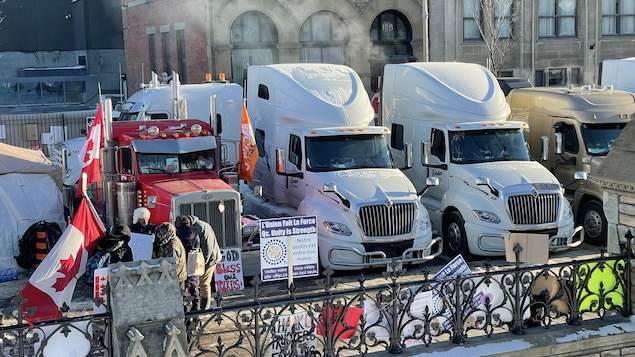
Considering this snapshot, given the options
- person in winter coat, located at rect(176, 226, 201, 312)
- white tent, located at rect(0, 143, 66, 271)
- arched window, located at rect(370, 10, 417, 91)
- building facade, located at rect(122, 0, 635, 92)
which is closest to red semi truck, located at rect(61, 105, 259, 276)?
white tent, located at rect(0, 143, 66, 271)

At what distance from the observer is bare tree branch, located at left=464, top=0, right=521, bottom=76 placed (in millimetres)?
36031

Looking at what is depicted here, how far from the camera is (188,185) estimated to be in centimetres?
1595

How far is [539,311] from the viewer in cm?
1022

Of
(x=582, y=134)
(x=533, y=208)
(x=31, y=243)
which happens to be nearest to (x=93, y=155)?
(x=31, y=243)

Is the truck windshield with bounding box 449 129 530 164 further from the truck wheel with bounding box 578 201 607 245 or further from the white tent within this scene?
the white tent

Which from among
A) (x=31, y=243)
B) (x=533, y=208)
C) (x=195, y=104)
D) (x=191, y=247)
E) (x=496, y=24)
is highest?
(x=496, y=24)

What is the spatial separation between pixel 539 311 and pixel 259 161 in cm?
1026

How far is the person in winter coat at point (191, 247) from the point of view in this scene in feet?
40.7

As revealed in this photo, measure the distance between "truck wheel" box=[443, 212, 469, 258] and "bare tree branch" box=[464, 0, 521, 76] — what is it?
18972mm

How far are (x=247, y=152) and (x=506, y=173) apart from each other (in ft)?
16.3

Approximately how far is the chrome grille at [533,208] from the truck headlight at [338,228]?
10.3 feet

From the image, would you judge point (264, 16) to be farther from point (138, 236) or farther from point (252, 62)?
point (138, 236)

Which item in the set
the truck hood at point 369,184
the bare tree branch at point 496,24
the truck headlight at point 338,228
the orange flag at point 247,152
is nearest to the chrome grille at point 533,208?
the truck hood at point 369,184

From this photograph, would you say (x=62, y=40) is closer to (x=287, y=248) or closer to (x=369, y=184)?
(x=369, y=184)
